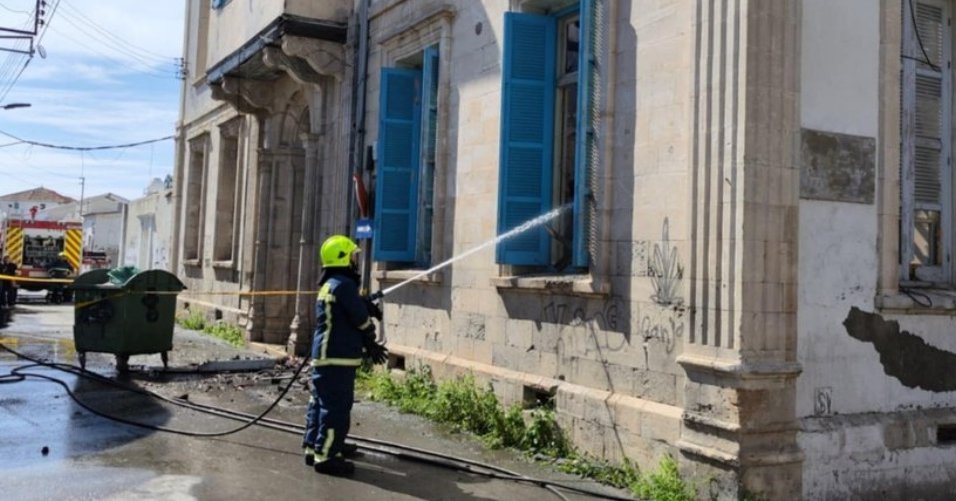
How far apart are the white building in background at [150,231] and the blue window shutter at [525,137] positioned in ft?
52.8

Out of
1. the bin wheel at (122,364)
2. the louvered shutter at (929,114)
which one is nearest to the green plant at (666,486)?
the louvered shutter at (929,114)

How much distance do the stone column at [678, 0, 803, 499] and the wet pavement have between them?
109cm

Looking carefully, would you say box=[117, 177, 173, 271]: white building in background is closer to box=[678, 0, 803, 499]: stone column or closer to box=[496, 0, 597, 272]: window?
box=[496, 0, 597, 272]: window

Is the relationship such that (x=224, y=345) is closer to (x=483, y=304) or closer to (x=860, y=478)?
(x=483, y=304)

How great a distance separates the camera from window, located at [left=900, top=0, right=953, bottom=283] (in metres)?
6.93

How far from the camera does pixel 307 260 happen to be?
13414 millimetres

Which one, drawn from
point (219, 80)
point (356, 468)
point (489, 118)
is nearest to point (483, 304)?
point (489, 118)

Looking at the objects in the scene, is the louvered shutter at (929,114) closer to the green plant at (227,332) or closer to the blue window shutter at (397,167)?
the blue window shutter at (397,167)

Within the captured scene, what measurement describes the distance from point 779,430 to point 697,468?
2.09 feet

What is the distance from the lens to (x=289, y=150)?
1538cm

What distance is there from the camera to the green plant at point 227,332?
51.5 ft

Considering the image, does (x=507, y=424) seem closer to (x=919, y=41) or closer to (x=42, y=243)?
(x=919, y=41)

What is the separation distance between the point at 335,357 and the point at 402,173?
4575 mm

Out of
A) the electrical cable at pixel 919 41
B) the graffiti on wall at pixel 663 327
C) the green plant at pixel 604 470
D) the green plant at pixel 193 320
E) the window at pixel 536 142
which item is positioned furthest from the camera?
the green plant at pixel 193 320
